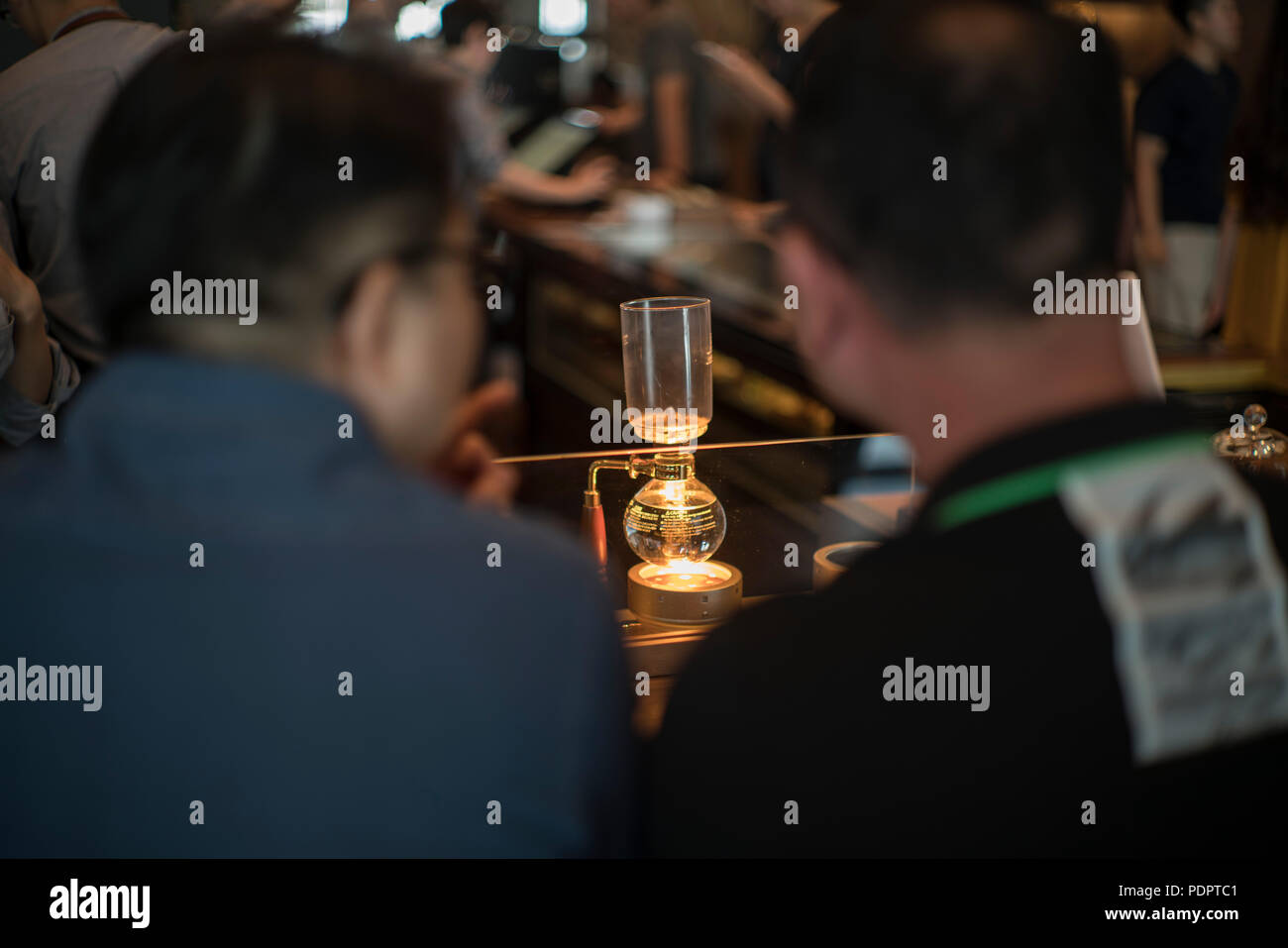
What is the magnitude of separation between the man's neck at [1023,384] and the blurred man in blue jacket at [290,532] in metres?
0.26

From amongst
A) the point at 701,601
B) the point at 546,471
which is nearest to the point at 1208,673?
the point at 701,601

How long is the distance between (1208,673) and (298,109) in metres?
0.61

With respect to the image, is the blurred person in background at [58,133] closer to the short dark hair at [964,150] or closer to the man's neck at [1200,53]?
the short dark hair at [964,150]

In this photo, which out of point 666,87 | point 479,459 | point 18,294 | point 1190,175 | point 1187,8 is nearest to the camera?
point 479,459

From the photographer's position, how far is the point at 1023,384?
0.76 metres

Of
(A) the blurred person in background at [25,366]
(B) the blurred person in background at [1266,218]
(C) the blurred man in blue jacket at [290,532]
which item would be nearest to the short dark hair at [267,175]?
(C) the blurred man in blue jacket at [290,532]

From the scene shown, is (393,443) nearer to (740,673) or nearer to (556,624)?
(556,624)

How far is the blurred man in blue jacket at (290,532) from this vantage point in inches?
25.1

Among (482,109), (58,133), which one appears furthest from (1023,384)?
(58,133)

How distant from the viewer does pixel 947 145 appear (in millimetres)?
741

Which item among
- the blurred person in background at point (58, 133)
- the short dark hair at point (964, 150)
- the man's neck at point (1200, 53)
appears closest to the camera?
the short dark hair at point (964, 150)

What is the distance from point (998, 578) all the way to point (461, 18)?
280cm

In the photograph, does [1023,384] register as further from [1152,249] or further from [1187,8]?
[1152,249]
